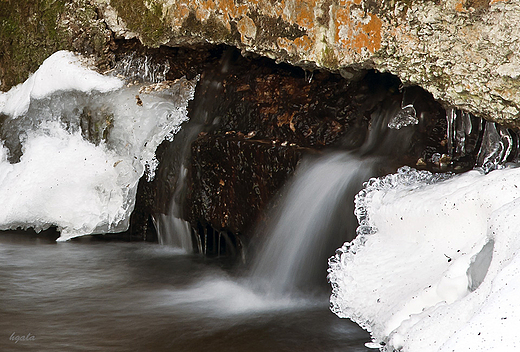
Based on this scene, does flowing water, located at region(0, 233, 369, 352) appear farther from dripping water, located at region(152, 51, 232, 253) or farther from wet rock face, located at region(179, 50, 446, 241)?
wet rock face, located at region(179, 50, 446, 241)

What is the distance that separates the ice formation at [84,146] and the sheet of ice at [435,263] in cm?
220

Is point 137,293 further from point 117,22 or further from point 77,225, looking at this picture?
point 117,22

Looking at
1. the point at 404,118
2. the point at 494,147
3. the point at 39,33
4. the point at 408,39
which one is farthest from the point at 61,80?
the point at 494,147

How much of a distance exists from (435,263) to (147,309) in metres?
1.60

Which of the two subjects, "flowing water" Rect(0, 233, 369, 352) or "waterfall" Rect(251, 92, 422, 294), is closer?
"flowing water" Rect(0, 233, 369, 352)

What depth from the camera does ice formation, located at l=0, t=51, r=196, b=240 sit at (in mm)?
4812

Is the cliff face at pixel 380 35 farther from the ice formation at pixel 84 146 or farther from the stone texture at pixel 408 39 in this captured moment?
the ice formation at pixel 84 146

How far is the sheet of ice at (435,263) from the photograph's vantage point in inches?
76.9

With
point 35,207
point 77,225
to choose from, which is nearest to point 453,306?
point 77,225

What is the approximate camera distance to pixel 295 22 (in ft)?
12.0

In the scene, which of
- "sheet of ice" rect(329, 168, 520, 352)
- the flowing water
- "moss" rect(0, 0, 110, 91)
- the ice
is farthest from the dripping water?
"sheet of ice" rect(329, 168, 520, 352)

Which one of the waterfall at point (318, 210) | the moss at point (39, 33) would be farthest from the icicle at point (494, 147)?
the moss at point (39, 33)

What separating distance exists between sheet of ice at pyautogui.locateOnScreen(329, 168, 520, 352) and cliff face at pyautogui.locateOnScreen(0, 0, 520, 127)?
47 centimetres

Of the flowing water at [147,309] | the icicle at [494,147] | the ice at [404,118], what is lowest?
the flowing water at [147,309]
